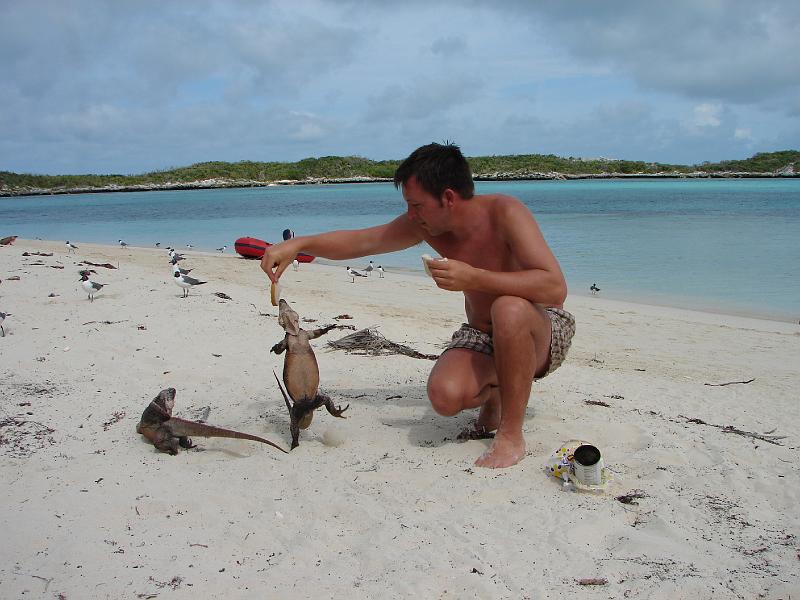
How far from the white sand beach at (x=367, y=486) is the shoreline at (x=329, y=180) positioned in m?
73.8

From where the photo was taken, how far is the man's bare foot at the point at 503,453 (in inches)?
130

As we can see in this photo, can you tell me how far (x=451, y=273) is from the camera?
3.02m

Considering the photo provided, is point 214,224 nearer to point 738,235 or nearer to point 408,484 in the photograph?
point 738,235

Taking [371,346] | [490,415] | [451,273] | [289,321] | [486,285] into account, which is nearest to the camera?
[451,273]

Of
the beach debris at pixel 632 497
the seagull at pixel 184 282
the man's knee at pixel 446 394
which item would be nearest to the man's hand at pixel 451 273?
the man's knee at pixel 446 394

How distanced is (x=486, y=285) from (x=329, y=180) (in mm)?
92844

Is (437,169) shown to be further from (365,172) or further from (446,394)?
(365,172)

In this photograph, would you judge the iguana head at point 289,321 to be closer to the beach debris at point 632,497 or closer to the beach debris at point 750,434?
the beach debris at point 632,497

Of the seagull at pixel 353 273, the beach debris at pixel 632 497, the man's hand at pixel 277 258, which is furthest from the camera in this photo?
the seagull at pixel 353 273

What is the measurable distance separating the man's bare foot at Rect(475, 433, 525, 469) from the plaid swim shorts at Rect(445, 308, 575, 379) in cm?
47

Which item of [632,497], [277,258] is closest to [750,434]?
[632,497]

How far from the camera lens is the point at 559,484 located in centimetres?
314

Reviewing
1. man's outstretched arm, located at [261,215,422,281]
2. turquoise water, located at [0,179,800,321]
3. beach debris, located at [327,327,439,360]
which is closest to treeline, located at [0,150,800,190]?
turquoise water, located at [0,179,800,321]

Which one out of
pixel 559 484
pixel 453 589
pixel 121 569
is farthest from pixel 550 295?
pixel 121 569
